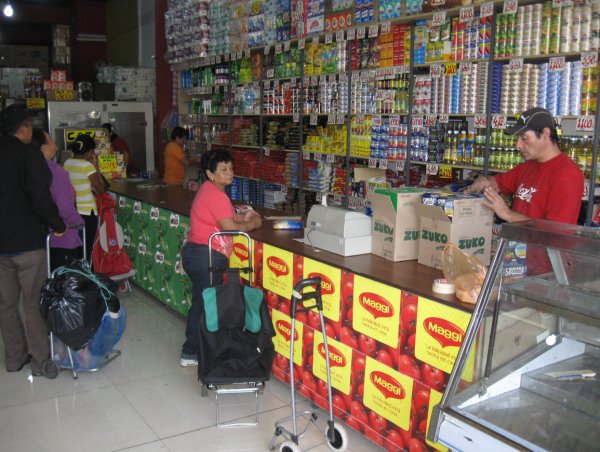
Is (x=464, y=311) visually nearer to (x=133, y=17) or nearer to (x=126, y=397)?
(x=126, y=397)

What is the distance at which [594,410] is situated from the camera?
2057mm

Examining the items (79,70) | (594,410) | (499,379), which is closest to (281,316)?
(499,379)

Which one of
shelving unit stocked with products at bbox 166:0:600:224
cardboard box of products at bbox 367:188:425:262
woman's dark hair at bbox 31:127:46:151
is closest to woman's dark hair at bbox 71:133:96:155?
woman's dark hair at bbox 31:127:46:151

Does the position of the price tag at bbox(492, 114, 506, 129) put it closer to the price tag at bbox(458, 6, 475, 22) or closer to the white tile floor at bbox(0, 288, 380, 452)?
the price tag at bbox(458, 6, 475, 22)

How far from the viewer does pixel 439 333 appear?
3.02m

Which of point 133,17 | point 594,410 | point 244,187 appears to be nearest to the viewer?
point 594,410

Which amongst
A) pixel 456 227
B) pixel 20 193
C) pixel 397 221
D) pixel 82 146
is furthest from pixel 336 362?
pixel 82 146

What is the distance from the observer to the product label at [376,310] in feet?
10.8

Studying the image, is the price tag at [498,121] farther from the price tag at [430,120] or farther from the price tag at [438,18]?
the price tag at [438,18]

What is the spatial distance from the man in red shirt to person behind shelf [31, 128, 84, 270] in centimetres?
330

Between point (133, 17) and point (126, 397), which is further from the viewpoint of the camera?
point (133, 17)

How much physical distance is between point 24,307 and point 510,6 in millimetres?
4097

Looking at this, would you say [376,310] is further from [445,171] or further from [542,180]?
[445,171]

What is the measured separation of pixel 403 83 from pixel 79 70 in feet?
36.8
